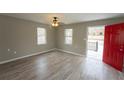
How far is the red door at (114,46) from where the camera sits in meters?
3.89

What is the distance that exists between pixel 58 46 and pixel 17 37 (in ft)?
12.6

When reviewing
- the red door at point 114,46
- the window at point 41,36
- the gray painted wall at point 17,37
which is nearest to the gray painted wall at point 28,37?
the gray painted wall at point 17,37

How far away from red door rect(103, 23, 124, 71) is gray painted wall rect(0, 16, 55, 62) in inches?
174

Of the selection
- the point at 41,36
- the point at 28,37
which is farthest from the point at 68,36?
the point at 28,37

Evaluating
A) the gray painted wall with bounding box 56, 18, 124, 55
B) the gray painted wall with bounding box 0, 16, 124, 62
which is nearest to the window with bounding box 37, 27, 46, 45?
the gray painted wall with bounding box 0, 16, 124, 62

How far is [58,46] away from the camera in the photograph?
27.4 feet

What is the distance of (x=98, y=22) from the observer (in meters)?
5.34

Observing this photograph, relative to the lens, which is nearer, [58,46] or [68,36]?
[68,36]

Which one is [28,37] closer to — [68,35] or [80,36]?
[68,35]

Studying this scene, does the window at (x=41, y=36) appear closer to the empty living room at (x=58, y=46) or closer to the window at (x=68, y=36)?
the empty living room at (x=58, y=46)

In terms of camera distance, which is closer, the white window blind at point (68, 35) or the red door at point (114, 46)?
the red door at point (114, 46)

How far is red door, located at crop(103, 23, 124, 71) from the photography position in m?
3.89
